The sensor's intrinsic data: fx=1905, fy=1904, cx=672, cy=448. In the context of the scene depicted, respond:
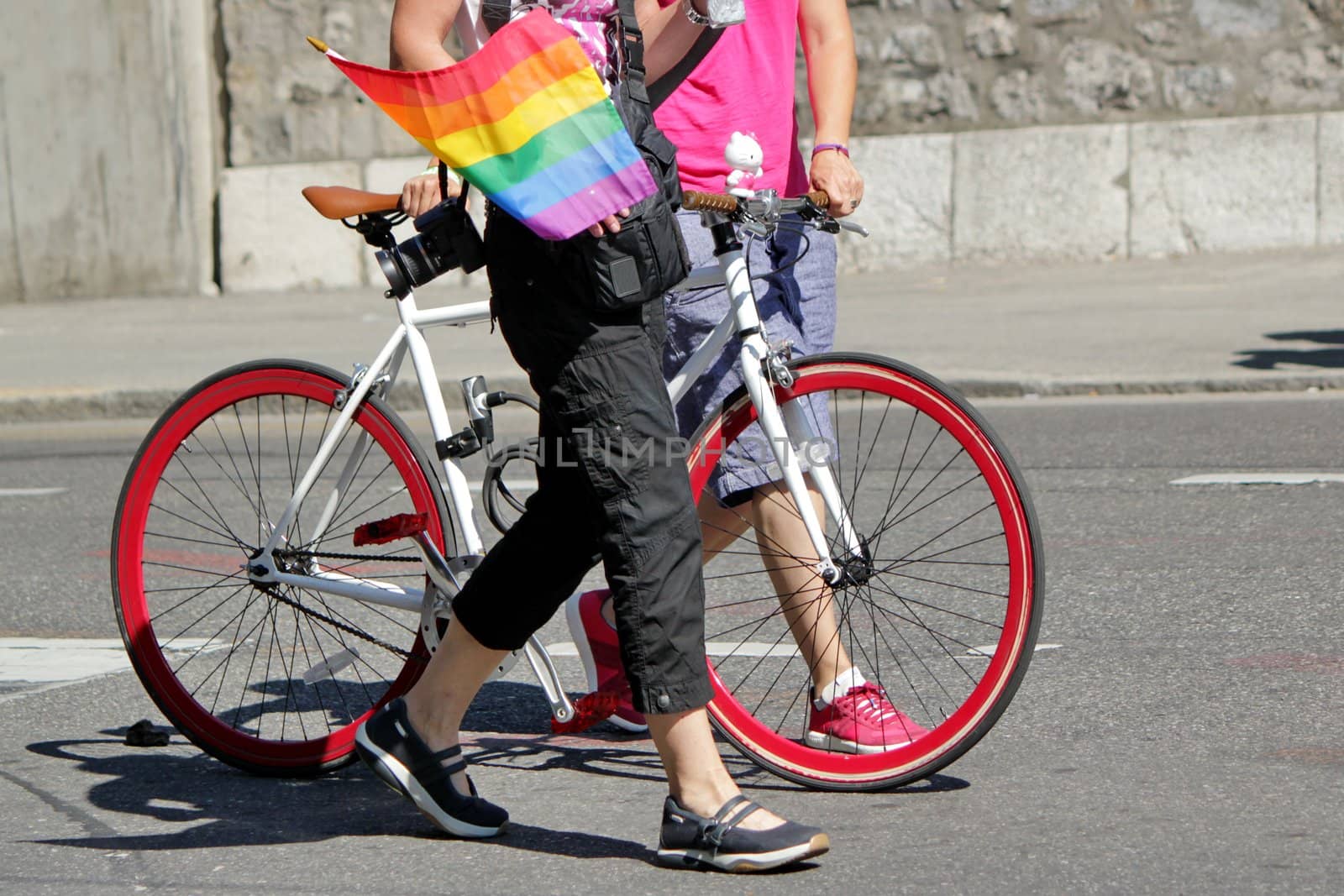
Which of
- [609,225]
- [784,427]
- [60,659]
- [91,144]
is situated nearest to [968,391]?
[60,659]

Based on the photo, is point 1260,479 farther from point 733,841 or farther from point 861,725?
point 733,841

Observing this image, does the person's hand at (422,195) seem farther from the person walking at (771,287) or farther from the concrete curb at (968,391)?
the concrete curb at (968,391)

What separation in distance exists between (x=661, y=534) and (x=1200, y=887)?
1.03m

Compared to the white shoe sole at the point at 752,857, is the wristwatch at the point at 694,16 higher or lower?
higher

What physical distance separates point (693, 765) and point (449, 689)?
52 centimetres

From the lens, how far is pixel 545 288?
3.18 metres

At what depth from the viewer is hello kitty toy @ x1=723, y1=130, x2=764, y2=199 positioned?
3.52 metres

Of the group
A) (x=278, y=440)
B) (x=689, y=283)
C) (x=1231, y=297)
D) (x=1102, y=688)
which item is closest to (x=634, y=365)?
(x=689, y=283)

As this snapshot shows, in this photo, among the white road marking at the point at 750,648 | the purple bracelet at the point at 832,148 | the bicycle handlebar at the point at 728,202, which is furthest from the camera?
the white road marking at the point at 750,648

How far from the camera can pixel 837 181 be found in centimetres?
363

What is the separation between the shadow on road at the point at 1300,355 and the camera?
9.34 meters

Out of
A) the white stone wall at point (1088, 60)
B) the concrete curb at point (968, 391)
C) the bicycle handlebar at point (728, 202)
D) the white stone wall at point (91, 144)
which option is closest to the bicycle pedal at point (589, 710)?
the bicycle handlebar at point (728, 202)

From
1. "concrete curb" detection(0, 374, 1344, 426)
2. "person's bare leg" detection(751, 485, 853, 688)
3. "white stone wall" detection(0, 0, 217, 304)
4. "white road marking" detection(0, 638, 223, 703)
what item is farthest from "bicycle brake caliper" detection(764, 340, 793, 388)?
"white stone wall" detection(0, 0, 217, 304)

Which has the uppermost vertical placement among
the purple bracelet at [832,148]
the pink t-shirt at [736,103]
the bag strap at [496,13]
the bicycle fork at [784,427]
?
the bag strap at [496,13]
